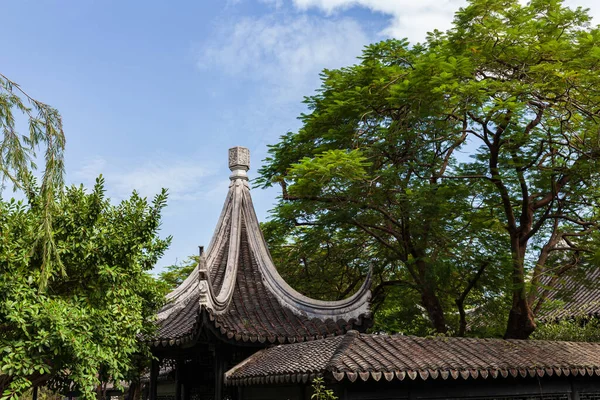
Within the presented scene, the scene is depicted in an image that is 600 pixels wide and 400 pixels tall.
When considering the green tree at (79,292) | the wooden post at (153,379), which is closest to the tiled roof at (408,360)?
the green tree at (79,292)

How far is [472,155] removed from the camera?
577 inches

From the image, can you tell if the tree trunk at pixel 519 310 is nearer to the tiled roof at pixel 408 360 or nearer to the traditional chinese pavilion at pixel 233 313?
the tiled roof at pixel 408 360

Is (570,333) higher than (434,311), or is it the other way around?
(434,311)

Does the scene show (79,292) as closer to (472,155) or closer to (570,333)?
(472,155)

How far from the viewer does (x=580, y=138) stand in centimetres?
1288

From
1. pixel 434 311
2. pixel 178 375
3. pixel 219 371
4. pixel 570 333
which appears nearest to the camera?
pixel 219 371

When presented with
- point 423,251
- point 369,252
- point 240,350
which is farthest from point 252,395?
point 369,252

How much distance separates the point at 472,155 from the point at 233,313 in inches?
280

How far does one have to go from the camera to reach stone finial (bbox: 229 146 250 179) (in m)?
14.2

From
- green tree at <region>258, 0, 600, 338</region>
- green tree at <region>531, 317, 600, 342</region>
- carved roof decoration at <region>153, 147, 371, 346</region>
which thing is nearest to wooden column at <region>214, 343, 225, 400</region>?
carved roof decoration at <region>153, 147, 371, 346</region>

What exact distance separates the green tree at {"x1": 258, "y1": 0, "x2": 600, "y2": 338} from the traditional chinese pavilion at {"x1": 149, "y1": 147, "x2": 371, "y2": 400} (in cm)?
161

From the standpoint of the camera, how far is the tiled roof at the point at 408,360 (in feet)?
26.0

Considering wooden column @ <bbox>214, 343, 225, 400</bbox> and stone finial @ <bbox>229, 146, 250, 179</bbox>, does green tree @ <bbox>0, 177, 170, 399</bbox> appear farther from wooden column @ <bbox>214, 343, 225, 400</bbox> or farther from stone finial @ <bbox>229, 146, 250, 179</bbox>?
stone finial @ <bbox>229, 146, 250, 179</bbox>

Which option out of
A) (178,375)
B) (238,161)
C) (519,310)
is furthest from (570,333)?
(178,375)
